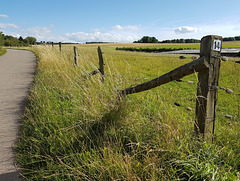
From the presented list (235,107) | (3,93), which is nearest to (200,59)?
(235,107)

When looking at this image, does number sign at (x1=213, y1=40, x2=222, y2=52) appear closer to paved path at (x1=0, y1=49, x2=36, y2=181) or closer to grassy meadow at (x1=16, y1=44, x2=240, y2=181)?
grassy meadow at (x1=16, y1=44, x2=240, y2=181)

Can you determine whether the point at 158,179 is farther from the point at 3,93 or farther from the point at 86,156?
the point at 3,93

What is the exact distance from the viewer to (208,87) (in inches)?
95.2

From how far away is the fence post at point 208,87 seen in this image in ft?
7.64

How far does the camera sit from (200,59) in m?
2.35

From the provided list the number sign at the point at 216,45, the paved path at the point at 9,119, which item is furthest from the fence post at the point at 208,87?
the paved path at the point at 9,119

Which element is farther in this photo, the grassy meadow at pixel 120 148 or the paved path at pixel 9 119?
the paved path at pixel 9 119

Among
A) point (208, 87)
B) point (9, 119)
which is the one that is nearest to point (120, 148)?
point (208, 87)

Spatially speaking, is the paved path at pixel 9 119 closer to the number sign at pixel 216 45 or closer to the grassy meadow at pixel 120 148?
the grassy meadow at pixel 120 148

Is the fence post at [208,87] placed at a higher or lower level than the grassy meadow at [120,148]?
higher

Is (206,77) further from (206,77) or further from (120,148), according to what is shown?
(120,148)

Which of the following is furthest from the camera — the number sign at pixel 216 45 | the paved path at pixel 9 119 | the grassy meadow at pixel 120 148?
the paved path at pixel 9 119

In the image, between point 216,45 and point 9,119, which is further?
point 9,119

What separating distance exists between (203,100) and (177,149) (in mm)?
687
